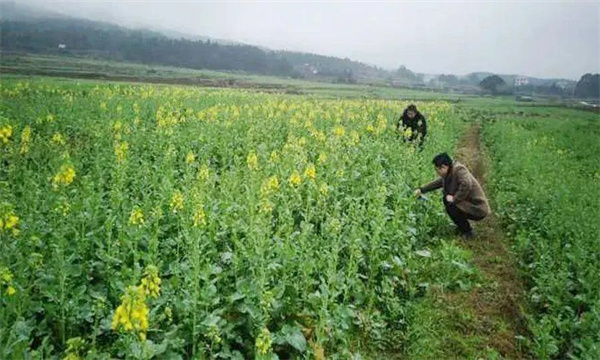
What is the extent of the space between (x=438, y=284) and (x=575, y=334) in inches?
71.9

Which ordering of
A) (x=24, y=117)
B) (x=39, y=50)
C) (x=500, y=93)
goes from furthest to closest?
(x=500, y=93), (x=39, y=50), (x=24, y=117)

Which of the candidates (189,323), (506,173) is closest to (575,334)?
(189,323)

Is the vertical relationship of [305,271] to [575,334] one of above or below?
above

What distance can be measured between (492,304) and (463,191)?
9.75 feet

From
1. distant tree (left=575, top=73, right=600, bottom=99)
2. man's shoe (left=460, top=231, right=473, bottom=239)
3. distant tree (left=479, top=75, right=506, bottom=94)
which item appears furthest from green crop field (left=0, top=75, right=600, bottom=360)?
distant tree (left=575, top=73, right=600, bottom=99)

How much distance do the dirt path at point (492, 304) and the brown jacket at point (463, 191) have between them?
2.07ft

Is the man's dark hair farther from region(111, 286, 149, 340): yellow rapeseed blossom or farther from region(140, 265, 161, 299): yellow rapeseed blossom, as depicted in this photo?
→ region(111, 286, 149, 340): yellow rapeseed blossom

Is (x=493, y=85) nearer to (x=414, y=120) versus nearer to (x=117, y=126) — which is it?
(x=414, y=120)

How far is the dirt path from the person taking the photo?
5905mm

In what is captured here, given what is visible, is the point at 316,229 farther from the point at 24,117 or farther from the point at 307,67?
the point at 307,67

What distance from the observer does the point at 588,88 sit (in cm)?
13050

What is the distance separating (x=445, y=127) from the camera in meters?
23.7

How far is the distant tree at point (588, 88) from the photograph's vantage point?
422 ft

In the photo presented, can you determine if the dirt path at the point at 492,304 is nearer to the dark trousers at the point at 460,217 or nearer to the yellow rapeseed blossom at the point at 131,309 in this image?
the dark trousers at the point at 460,217
